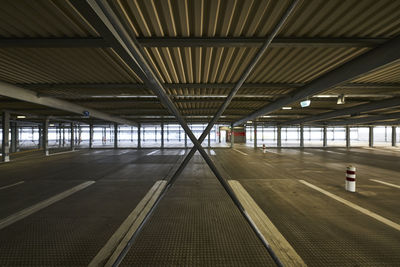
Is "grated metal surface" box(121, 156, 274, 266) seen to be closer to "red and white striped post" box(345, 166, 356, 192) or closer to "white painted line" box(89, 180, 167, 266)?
"white painted line" box(89, 180, 167, 266)

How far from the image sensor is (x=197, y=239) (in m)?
3.07

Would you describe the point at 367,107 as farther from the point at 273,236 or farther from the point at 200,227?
the point at 200,227

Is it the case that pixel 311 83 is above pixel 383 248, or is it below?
above

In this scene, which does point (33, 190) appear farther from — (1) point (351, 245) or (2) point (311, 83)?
(2) point (311, 83)

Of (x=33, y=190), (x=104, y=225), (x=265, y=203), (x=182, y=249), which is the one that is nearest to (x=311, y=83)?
(x=265, y=203)

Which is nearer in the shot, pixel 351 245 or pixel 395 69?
pixel 351 245

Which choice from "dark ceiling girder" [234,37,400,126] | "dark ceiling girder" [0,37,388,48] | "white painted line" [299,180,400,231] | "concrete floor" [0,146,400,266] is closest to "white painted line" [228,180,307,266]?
"concrete floor" [0,146,400,266]

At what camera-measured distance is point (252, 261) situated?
2.58 meters

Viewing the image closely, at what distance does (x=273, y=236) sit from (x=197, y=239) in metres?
1.49

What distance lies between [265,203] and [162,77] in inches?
234

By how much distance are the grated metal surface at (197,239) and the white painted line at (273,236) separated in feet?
0.70

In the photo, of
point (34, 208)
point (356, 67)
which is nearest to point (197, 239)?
point (34, 208)

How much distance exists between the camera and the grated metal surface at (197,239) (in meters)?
2.59

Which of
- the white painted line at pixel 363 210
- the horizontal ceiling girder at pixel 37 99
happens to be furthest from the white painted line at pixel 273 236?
the horizontal ceiling girder at pixel 37 99
